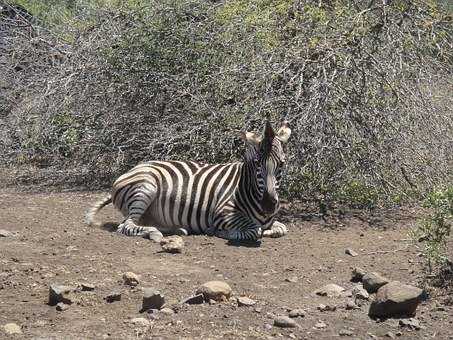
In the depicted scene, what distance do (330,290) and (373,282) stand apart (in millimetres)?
339

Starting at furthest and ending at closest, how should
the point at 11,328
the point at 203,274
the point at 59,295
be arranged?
the point at 203,274 → the point at 59,295 → the point at 11,328

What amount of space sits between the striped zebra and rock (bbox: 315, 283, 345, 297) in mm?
1757

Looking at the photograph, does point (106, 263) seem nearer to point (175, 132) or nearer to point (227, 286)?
point (227, 286)

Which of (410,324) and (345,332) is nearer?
(345,332)

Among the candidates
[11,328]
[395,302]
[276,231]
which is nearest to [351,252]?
[276,231]

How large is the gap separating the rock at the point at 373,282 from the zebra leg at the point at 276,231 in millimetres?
2150

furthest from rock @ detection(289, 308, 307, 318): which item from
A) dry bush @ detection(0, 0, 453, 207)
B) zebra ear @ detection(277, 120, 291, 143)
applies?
dry bush @ detection(0, 0, 453, 207)

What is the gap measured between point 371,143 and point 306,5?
239cm

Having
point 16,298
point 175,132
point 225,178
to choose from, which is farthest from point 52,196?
point 16,298

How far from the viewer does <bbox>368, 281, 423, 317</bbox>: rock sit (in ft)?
18.2

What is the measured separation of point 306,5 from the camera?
36.1ft

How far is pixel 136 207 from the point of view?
8.38m

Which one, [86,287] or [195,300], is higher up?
[195,300]

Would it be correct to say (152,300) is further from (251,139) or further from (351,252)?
(251,139)
